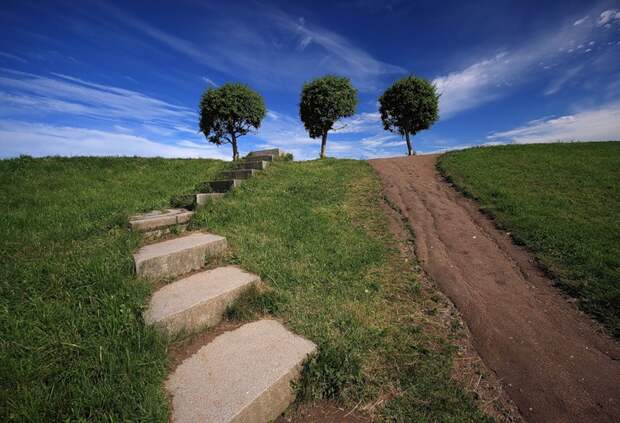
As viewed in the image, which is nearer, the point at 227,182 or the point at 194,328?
the point at 194,328

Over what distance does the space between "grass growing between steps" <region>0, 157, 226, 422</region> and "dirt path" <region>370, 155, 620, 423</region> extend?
342 centimetres

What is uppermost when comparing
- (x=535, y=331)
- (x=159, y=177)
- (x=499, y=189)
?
(x=159, y=177)

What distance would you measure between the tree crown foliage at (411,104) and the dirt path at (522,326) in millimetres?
21882

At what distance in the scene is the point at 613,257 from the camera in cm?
477

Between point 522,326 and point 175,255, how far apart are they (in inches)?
187

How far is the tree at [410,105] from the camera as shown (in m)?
25.2

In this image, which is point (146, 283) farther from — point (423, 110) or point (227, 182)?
point (423, 110)

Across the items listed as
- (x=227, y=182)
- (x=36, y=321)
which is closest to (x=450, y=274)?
(x=36, y=321)

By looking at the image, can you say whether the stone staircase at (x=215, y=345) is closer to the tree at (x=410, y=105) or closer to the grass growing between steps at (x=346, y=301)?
the grass growing between steps at (x=346, y=301)

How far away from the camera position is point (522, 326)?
353 centimetres

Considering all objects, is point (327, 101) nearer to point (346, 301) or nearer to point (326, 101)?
point (326, 101)

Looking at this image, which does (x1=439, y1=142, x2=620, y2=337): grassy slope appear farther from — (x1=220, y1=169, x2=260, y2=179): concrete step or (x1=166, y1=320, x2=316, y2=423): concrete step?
(x1=220, y1=169, x2=260, y2=179): concrete step

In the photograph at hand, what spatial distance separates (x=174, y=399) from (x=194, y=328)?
2.76ft

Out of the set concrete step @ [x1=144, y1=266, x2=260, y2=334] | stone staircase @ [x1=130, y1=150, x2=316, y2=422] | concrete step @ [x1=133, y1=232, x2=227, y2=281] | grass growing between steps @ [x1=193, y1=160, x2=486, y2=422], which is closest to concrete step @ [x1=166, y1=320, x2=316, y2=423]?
stone staircase @ [x1=130, y1=150, x2=316, y2=422]
